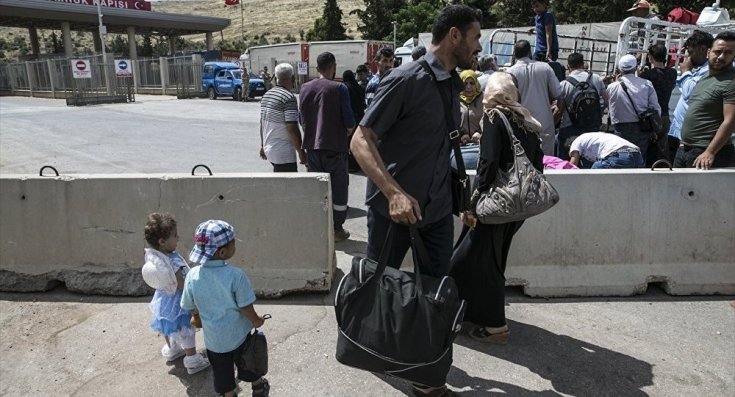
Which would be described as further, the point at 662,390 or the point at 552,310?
the point at 552,310

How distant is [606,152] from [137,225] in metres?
4.18

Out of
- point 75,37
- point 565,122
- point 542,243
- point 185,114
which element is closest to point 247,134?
point 185,114

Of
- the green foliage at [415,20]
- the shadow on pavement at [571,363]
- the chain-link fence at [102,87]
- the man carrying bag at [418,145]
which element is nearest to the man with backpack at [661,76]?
the shadow on pavement at [571,363]

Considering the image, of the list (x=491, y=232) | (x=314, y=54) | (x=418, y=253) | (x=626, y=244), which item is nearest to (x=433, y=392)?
(x=418, y=253)

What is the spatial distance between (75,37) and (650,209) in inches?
4621

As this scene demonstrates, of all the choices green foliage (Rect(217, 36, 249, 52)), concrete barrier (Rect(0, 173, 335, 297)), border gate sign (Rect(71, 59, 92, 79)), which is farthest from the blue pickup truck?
green foliage (Rect(217, 36, 249, 52))

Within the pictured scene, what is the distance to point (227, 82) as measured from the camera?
93.2ft

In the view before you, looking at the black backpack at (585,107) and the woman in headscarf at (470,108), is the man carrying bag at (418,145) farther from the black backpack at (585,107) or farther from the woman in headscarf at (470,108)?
the black backpack at (585,107)

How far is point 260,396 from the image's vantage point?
2.91m

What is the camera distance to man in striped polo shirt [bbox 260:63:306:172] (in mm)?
5500

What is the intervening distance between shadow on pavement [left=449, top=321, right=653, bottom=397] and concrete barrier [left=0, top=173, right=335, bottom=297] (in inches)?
56.7

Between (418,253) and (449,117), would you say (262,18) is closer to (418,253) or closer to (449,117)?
(449,117)

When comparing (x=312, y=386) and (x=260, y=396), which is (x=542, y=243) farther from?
(x=260, y=396)

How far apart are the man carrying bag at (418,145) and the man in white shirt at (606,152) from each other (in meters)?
2.67
